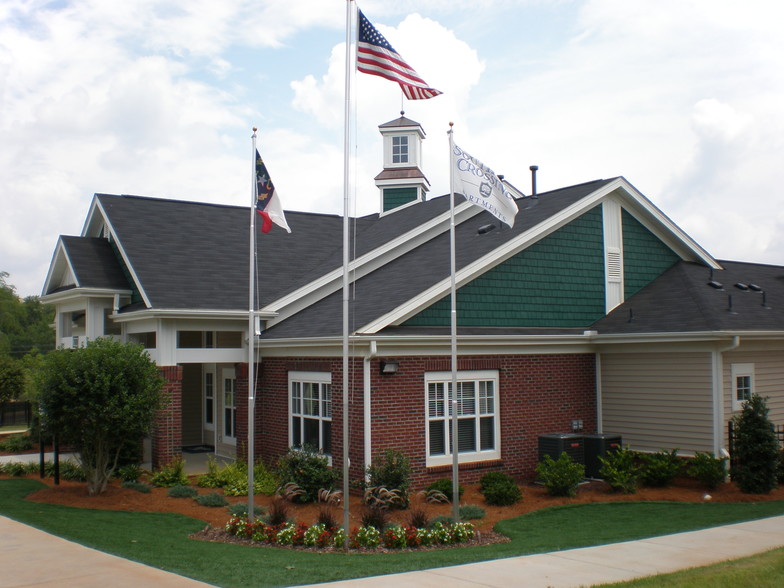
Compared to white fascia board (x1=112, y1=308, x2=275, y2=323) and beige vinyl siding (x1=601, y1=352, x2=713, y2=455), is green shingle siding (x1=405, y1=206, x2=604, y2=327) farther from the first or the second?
white fascia board (x1=112, y1=308, x2=275, y2=323)

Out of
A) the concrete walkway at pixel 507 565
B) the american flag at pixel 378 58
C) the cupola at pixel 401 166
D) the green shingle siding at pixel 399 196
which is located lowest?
the concrete walkway at pixel 507 565

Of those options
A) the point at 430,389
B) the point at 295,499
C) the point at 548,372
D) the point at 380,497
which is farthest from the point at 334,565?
the point at 548,372

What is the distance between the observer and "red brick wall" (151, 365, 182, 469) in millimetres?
16984

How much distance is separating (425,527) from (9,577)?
5665 millimetres

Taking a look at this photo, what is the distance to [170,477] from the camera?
16.2m

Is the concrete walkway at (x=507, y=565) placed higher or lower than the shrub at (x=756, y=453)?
lower

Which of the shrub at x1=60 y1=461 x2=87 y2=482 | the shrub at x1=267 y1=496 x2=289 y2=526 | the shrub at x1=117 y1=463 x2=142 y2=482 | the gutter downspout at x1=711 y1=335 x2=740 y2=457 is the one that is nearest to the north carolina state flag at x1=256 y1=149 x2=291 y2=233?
the shrub at x1=267 y1=496 x2=289 y2=526

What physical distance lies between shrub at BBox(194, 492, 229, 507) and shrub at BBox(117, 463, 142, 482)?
8.38ft

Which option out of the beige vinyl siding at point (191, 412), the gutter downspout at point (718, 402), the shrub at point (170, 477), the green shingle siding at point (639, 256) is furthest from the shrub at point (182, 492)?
the green shingle siding at point (639, 256)

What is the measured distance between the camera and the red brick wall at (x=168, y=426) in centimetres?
1698

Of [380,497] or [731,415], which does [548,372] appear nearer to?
[731,415]

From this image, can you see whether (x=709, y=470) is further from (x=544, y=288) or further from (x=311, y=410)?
(x=311, y=410)

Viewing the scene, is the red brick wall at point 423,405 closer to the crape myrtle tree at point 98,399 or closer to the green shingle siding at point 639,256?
the green shingle siding at point 639,256

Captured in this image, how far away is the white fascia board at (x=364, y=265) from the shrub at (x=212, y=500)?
4.82 m
